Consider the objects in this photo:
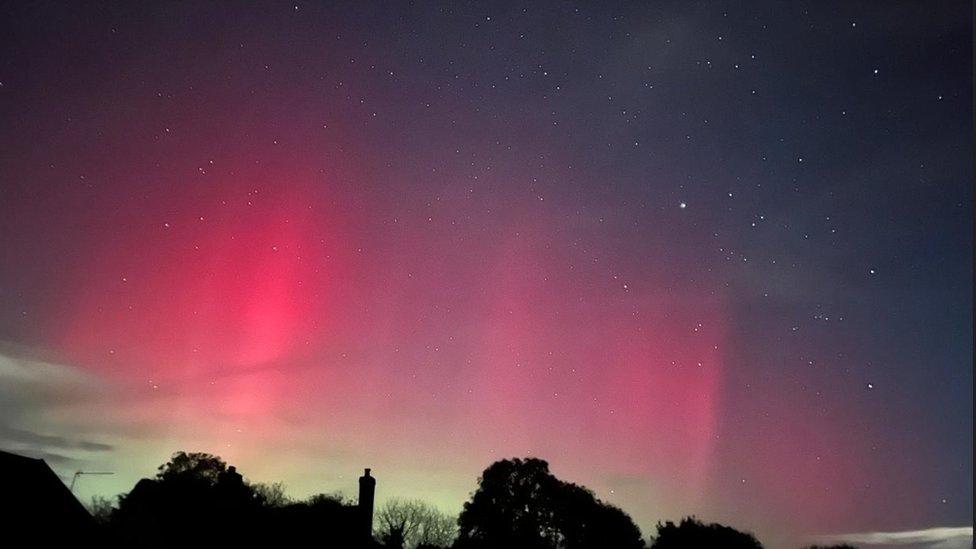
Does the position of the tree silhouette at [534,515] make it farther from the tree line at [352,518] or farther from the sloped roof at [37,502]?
the sloped roof at [37,502]

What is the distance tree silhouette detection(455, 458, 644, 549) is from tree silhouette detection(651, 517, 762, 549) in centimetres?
372

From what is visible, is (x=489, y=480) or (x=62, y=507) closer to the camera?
(x=62, y=507)

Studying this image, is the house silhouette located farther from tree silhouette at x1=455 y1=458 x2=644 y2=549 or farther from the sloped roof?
tree silhouette at x1=455 y1=458 x2=644 y2=549

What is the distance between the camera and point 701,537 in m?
55.2

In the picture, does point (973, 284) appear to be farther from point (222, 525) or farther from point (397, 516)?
point (397, 516)

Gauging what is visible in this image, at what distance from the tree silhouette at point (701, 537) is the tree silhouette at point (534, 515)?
372 centimetres

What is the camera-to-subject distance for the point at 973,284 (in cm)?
593

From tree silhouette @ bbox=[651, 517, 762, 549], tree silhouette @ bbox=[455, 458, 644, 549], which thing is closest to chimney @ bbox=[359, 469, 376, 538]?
tree silhouette @ bbox=[455, 458, 644, 549]

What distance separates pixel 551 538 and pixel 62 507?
131ft

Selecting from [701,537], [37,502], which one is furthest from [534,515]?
[37,502]

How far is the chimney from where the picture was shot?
33969 mm

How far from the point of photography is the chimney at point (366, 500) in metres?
34.0

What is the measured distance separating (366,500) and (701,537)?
3207 centimetres

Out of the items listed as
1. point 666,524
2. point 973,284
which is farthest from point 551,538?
point 973,284
